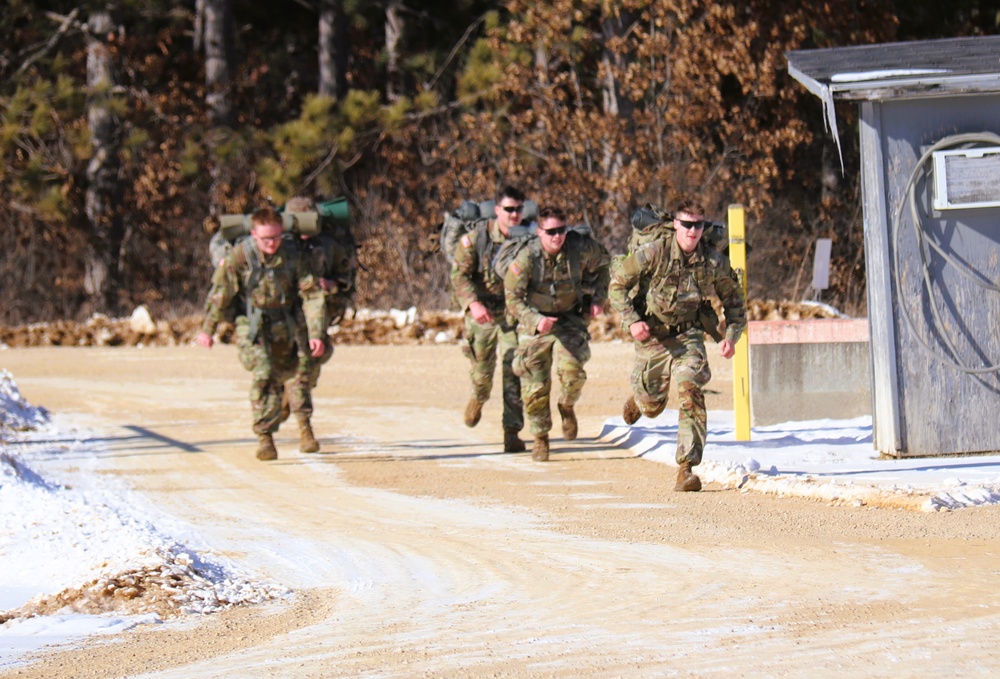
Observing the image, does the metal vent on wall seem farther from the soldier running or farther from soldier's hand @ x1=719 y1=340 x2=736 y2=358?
the soldier running

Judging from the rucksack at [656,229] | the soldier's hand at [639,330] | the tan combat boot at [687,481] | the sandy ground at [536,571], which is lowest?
the sandy ground at [536,571]

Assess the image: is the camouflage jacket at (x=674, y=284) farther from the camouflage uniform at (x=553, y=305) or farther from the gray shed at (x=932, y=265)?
the camouflage uniform at (x=553, y=305)

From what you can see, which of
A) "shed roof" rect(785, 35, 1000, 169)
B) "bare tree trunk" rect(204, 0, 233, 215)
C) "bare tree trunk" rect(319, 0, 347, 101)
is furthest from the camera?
"bare tree trunk" rect(204, 0, 233, 215)

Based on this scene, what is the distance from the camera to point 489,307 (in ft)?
38.4

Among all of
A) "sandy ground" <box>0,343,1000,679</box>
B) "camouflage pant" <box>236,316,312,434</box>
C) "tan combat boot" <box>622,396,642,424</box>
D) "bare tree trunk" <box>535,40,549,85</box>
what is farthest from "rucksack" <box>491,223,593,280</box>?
"bare tree trunk" <box>535,40,549,85</box>

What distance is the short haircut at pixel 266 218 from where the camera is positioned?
37.4 ft

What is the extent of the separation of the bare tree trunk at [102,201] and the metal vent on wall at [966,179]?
18.2 meters

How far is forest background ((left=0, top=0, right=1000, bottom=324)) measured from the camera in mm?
21641

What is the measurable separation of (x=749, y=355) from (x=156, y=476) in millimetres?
4410

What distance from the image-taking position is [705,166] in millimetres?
21719

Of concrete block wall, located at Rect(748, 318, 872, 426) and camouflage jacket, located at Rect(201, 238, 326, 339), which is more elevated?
camouflage jacket, located at Rect(201, 238, 326, 339)

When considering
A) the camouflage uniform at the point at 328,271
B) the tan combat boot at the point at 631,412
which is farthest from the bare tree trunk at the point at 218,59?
the tan combat boot at the point at 631,412

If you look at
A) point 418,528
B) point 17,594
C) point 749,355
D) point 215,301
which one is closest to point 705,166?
point 749,355

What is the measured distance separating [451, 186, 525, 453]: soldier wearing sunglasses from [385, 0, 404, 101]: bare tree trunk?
619 inches
